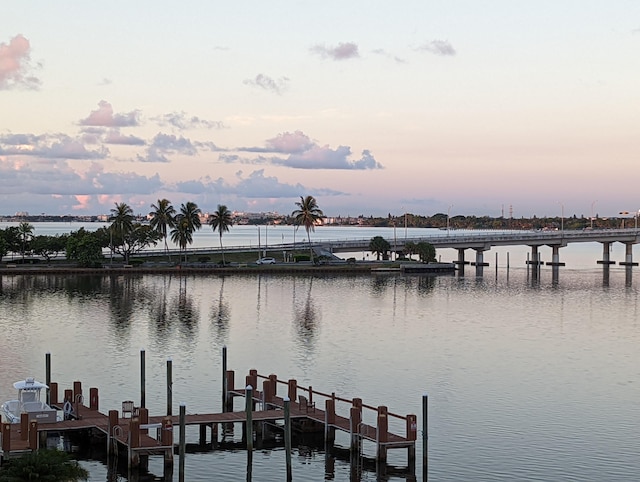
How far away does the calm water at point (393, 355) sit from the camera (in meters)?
44.8

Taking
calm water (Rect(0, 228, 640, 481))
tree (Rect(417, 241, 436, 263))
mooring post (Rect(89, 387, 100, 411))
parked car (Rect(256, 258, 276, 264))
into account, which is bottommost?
calm water (Rect(0, 228, 640, 481))

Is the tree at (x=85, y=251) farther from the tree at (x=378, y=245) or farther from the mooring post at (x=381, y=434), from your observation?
the mooring post at (x=381, y=434)

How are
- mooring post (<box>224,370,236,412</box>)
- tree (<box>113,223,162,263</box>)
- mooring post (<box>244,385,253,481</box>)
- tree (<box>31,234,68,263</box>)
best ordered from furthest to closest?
tree (<box>113,223,162,263</box>) < tree (<box>31,234,68,263</box>) < mooring post (<box>224,370,236,412</box>) < mooring post (<box>244,385,253,481</box>)

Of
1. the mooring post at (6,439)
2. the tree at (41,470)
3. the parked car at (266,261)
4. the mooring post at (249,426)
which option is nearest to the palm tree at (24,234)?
the parked car at (266,261)

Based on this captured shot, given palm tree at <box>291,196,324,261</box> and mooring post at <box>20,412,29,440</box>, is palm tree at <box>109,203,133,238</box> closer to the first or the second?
palm tree at <box>291,196,324,261</box>

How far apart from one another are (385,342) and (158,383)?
1083 inches

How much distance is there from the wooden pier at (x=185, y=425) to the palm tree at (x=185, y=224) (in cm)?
12593

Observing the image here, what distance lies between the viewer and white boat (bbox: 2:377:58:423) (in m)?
44.1

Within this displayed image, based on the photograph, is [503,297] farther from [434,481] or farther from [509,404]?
[434,481]

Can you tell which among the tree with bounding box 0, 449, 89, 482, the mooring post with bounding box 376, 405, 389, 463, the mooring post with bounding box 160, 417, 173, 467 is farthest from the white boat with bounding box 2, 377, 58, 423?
the mooring post with bounding box 376, 405, 389, 463

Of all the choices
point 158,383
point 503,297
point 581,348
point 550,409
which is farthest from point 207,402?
point 503,297

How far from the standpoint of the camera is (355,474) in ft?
136

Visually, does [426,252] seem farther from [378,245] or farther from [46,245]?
[46,245]

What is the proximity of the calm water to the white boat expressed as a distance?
4.13 meters
